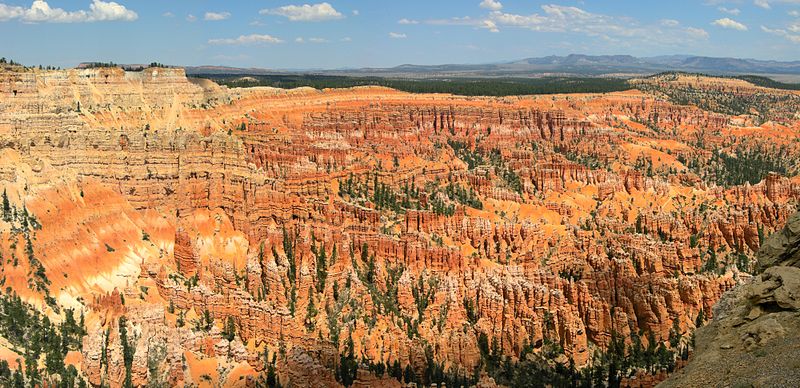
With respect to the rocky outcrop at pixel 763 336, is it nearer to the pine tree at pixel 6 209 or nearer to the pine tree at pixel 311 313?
the pine tree at pixel 311 313

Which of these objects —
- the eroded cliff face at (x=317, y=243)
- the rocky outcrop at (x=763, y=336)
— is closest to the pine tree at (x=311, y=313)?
the eroded cliff face at (x=317, y=243)

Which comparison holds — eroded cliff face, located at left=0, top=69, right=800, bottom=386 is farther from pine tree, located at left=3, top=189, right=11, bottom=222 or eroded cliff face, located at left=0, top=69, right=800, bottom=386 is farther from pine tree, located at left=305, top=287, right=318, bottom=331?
pine tree, located at left=3, top=189, right=11, bottom=222

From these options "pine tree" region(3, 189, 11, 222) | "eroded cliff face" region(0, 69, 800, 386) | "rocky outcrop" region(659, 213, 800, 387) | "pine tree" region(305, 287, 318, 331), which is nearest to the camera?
"rocky outcrop" region(659, 213, 800, 387)

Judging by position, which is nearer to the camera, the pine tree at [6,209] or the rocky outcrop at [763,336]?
the rocky outcrop at [763,336]

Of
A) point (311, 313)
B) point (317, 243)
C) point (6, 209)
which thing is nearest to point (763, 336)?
point (311, 313)

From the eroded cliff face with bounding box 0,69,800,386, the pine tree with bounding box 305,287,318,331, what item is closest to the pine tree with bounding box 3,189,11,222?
the eroded cliff face with bounding box 0,69,800,386

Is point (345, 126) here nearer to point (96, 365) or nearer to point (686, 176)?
point (686, 176)

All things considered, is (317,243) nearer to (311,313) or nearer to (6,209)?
(311,313)
